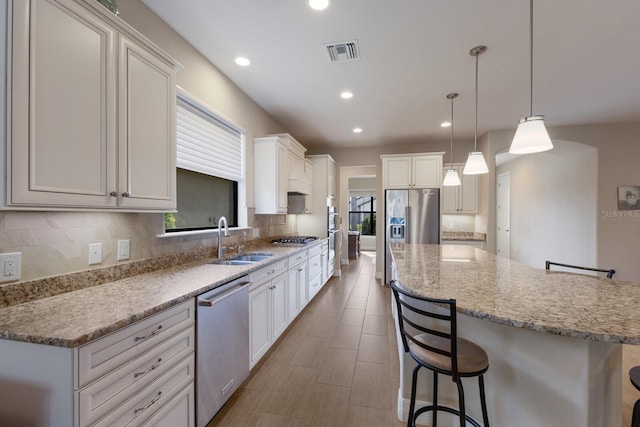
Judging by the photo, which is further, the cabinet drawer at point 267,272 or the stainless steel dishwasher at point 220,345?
the cabinet drawer at point 267,272

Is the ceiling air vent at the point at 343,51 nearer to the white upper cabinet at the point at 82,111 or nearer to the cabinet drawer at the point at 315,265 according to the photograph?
the white upper cabinet at the point at 82,111

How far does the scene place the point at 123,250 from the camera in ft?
5.91

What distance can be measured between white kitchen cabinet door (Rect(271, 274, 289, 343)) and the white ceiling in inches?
86.1

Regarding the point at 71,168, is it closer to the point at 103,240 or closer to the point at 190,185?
the point at 103,240

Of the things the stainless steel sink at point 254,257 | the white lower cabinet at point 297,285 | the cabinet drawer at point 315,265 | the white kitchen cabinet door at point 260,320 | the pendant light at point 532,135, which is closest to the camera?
the pendant light at point 532,135

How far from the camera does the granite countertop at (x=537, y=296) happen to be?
104 cm

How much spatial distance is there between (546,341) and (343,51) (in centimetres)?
252

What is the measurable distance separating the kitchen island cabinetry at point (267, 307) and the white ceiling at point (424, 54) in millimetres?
2003

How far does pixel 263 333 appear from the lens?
2492mm

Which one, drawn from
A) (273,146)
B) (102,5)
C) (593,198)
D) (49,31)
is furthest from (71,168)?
(593,198)

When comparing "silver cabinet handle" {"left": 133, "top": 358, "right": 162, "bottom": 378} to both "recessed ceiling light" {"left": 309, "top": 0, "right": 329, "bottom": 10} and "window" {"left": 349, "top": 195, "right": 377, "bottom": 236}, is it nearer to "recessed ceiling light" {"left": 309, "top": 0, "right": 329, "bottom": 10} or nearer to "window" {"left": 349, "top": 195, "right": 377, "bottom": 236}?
"recessed ceiling light" {"left": 309, "top": 0, "right": 329, "bottom": 10}

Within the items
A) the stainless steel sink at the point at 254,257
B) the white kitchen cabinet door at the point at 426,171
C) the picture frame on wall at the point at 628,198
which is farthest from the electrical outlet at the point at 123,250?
the picture frame on wall at the point at 628,198

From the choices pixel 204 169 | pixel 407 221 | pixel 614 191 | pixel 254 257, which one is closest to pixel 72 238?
pixel 204 169

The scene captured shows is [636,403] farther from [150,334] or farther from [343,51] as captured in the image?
[343,51]
